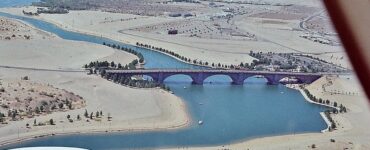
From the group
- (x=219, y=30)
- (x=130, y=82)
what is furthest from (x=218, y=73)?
(x=219, y=30)

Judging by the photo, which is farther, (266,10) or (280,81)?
(266,10)

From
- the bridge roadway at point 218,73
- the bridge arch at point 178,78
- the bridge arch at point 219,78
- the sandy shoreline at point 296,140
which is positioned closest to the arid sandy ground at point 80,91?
the sandy shoreline at point 296,140

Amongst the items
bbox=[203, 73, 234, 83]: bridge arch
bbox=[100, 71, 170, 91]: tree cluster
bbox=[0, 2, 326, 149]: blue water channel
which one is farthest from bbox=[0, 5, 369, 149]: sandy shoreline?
bbox=[203, 73, 234, 83]: bridge arch

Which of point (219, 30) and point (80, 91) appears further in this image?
point (219, 30)

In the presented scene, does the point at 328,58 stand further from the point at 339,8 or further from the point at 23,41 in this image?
the point at 339,8

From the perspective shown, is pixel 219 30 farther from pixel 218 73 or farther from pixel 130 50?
pixel 218 73

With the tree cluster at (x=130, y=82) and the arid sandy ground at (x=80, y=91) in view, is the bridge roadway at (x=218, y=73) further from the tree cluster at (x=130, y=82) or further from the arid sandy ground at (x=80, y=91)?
the arid sandy ground at (x=80, y=91)

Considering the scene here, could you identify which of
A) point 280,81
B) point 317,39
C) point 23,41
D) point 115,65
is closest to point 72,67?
point 115,65
